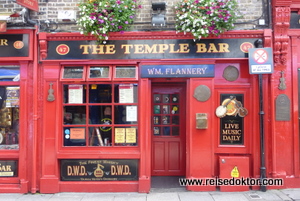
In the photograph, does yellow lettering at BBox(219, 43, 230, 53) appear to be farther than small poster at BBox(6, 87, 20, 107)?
No

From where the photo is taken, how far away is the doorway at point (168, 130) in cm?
704

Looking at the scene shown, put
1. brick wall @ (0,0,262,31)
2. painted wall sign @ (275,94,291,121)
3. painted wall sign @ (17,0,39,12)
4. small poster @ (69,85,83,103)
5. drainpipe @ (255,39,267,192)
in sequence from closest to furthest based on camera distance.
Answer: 1. painted wall sign @ (17,0,39,12)
2. drainpipe @ (255,39,267,192)
3. painted wall sign @ (275,94,291,121)
4. brick wall @ (0,0,262,31)
5. small poster @ (69,85,83,103)

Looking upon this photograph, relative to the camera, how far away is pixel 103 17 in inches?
231

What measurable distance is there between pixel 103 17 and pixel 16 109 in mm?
3040

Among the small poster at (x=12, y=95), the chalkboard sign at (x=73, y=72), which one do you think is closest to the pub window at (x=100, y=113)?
the chalkboard sign at (x=73, y=72)

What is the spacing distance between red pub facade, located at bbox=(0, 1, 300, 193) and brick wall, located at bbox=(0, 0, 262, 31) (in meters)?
0.23

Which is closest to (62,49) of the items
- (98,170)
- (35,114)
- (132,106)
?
(35,114)

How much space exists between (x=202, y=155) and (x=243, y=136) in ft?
3.64

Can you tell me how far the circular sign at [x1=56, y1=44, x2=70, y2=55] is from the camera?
621cm

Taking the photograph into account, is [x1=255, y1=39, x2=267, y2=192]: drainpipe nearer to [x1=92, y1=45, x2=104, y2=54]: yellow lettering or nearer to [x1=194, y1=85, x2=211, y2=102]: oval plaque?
[x1=194, y1=85, x2=211, y2=102]: oval plaque

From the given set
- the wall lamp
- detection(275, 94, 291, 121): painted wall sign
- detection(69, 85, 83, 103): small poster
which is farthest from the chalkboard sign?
detection(275, 94, 291, 121): painted wall sign

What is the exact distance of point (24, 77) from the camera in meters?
6.29

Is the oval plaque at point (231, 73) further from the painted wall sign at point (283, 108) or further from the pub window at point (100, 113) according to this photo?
the pub window at point (100, 113)

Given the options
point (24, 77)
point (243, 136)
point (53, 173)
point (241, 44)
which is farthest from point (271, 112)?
point (24, 77)
